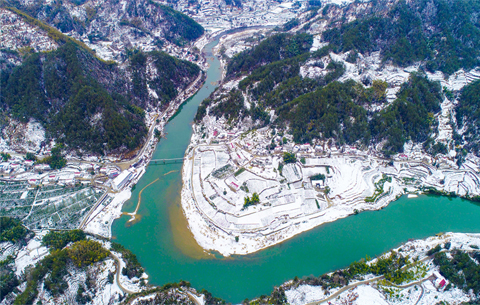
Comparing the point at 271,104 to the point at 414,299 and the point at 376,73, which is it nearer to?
the point at 376,73

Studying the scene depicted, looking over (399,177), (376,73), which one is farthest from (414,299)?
(376,73)

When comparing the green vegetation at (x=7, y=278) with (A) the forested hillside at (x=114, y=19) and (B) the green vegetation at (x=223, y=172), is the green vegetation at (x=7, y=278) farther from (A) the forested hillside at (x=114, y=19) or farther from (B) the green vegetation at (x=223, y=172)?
(A) the forested hillside at (x=114, y=19)

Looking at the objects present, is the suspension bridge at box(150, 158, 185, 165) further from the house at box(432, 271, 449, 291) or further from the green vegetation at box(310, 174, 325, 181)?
the house at box(432, 271, 449, 291)

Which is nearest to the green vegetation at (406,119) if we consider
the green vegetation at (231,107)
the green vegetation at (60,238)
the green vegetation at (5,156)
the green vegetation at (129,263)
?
the green vegetation at (231,107)

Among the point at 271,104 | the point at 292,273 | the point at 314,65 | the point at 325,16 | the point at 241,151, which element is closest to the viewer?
the point at 292,273

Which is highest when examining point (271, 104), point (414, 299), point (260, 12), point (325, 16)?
point (260, 12)

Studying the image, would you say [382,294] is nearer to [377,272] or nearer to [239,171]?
[377,272]
